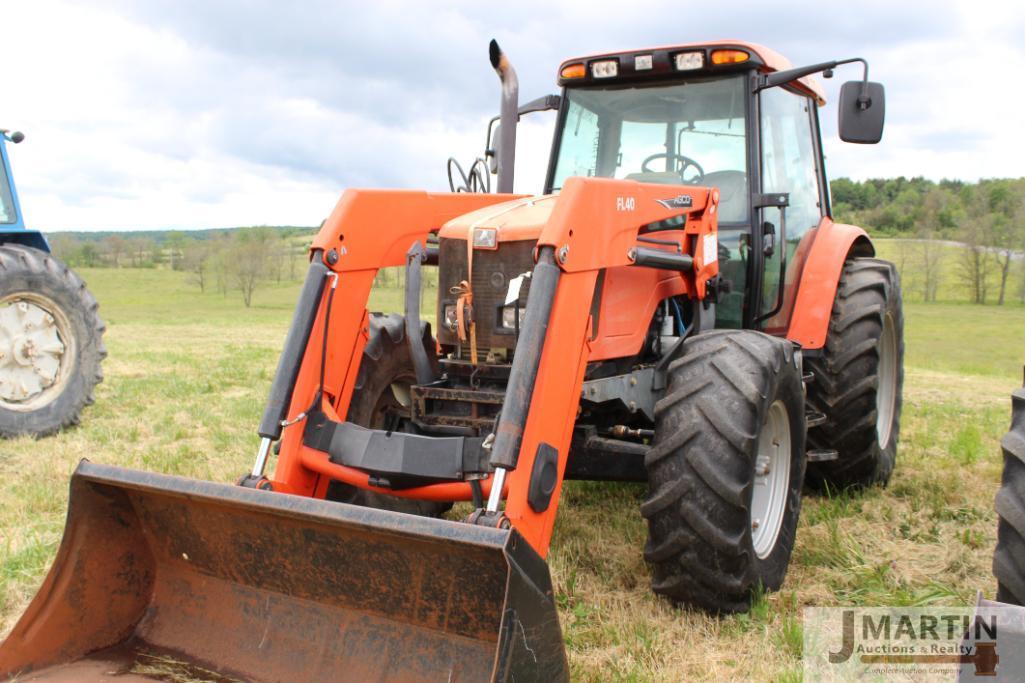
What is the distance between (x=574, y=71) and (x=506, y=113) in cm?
54

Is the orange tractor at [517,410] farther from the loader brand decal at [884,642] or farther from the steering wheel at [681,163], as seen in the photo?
the loader brand decal at [884,642]

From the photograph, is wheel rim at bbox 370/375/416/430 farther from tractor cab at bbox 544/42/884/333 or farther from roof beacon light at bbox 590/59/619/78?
roof beacon light at bbox 590/59/619/78

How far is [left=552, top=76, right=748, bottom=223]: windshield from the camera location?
186 inches

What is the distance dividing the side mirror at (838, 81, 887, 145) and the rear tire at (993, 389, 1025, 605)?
192cm

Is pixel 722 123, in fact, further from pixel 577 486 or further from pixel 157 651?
pixel 157 651

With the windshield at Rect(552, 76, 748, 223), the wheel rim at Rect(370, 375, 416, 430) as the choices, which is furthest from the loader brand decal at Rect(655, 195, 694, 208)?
the wheel rim at Rect(370, 375, 416, 430)

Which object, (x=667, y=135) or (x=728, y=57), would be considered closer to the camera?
(x=728, y=57)

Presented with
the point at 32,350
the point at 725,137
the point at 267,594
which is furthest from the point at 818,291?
the point at 32,350

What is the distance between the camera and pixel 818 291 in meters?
5.01

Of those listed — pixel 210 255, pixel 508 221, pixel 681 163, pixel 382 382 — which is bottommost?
pixel 382 382

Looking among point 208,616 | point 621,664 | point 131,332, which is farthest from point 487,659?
point 131,332

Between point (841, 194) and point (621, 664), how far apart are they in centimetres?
517

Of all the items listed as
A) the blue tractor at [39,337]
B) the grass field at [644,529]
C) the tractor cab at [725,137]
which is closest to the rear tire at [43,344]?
the blue tractor at [39,337]

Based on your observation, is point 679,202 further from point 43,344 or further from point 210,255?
point 210,255
